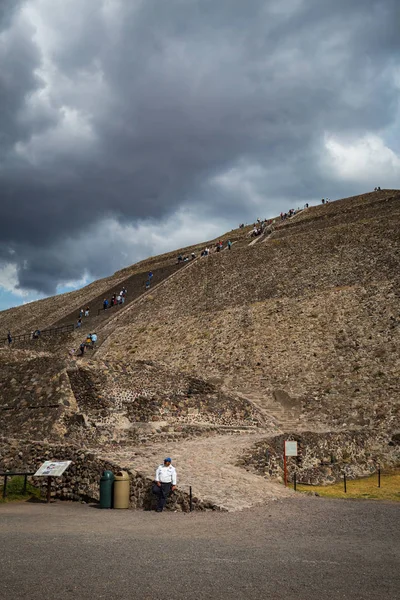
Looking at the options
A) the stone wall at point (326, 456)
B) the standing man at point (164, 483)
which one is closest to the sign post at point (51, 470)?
the standing man at point (164, 483)

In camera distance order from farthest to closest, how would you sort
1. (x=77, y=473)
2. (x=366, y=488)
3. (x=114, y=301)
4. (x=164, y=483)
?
(x=114, y=301) < (x=366, y=488) < (x=77, y=473) < (x=164, y=483)

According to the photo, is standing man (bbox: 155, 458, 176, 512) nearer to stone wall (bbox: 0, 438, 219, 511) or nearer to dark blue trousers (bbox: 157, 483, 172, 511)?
dark blue trousers (bbox: 157, 483, 172, 511)

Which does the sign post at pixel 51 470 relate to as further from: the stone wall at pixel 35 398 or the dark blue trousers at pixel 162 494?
the stone wall at pixel 35 398

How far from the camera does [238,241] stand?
57.2 metres

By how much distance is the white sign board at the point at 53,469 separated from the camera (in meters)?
12.0

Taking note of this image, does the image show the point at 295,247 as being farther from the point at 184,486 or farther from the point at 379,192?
the point at 184,486

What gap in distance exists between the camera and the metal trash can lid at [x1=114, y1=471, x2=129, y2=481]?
11.7m

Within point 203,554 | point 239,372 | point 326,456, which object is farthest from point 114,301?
point 203,554

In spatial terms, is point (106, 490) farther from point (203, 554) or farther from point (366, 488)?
point (366, 488)

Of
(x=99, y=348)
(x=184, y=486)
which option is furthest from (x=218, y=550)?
(x=99, y=348)

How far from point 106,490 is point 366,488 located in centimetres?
762

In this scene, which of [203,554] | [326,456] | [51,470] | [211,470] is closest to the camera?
[203,554]

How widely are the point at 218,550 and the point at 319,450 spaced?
10495 mm

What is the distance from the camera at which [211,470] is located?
13.4 meters
